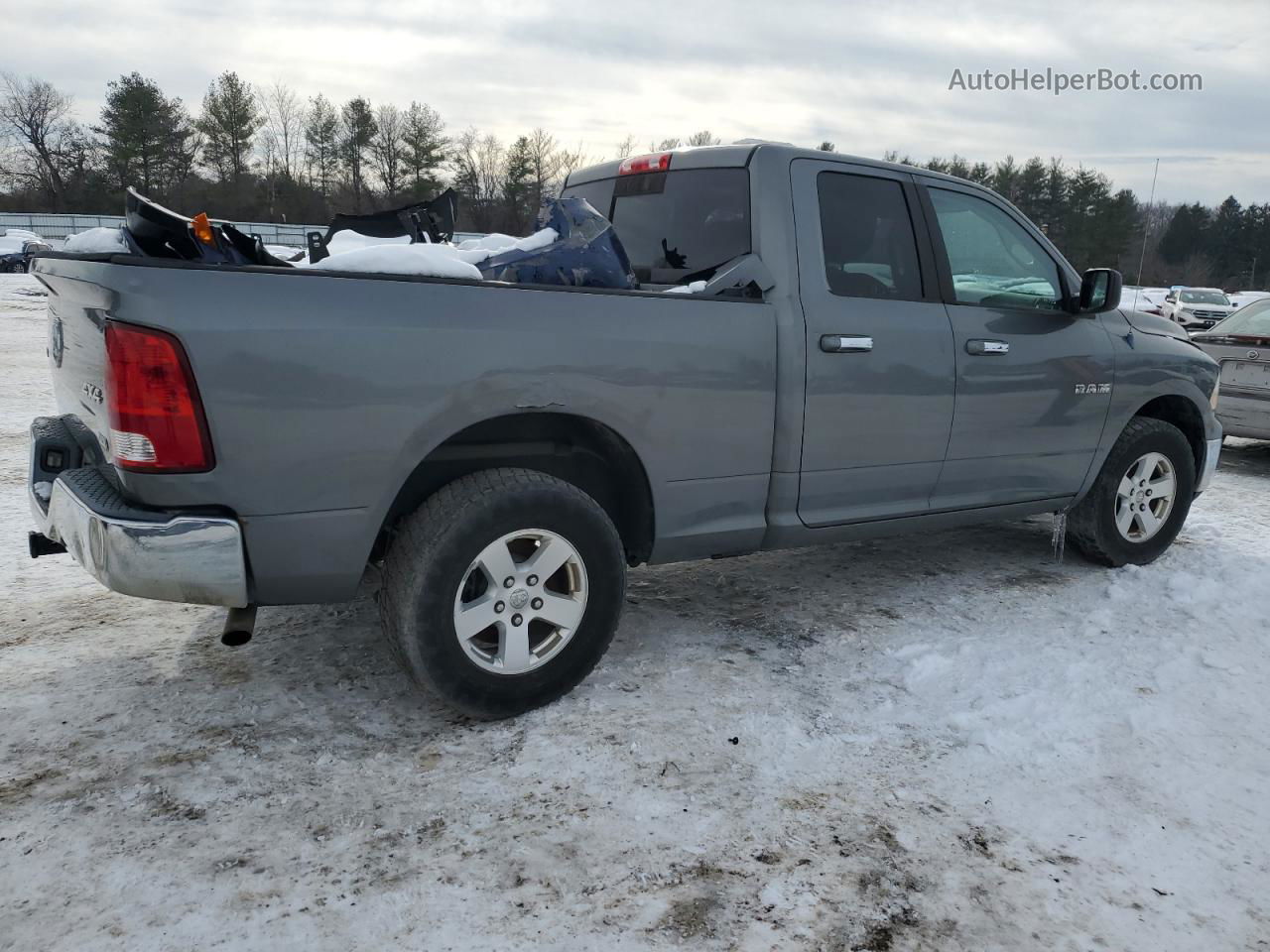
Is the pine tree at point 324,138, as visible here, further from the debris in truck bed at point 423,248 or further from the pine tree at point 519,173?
the debris in truck bed at point 423,248

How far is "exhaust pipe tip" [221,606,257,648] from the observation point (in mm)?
2674

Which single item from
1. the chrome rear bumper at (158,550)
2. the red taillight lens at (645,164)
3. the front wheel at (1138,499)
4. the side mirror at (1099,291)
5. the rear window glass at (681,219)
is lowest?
the front wheel at (1138,499)

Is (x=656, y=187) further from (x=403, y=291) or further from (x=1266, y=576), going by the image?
(x=1266, y=576)

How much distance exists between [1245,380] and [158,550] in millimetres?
8890

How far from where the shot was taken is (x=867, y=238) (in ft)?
12.7

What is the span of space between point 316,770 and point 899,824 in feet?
5.70

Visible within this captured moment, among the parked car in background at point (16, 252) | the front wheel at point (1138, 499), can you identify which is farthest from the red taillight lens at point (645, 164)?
the parked car in background at point (16, 252)

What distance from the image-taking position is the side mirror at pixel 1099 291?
439cm

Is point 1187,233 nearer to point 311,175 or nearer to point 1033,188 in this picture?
point 1033,188

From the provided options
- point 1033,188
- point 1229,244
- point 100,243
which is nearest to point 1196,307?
point 100,243

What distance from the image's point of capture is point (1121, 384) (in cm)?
471

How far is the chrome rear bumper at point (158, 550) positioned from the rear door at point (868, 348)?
6.95 ft

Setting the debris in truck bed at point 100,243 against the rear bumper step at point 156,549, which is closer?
the rear bumper step at point 156,549

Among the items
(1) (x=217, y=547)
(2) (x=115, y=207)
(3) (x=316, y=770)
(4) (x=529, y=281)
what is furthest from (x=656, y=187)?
(2) (x=115, y=207)
